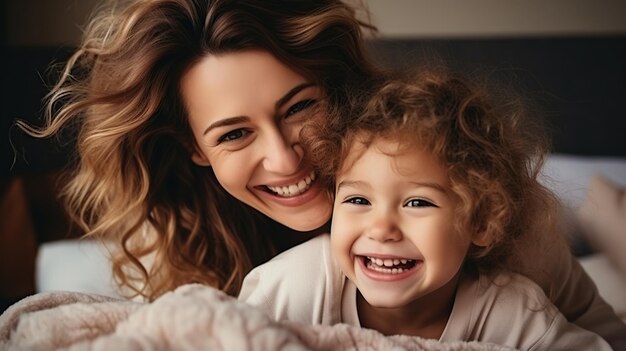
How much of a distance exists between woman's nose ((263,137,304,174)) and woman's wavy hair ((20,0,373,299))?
0.12 metres

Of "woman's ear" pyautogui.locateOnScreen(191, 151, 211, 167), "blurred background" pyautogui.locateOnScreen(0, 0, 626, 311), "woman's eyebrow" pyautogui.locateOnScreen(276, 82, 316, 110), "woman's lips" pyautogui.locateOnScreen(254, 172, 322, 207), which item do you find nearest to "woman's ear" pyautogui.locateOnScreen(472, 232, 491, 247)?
"woman's lips" pyautogui.locateOnScreen(254, 172, 322, 207)

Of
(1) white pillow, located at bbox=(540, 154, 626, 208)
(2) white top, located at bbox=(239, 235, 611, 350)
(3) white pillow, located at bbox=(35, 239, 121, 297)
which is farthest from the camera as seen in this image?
(1) white pillow, located at bbox=(540, 154, 626, 208)

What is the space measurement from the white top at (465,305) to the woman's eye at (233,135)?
11.0 inches

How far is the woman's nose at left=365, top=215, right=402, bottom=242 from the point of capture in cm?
119

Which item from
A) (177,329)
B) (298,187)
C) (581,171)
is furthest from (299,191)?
(581,171)

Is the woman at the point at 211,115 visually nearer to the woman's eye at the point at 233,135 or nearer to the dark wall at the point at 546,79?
the woman's eye at the point at 233,135

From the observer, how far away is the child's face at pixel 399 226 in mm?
1199

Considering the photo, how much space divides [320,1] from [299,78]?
215 millimetres

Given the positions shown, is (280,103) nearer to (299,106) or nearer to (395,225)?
(299,106)

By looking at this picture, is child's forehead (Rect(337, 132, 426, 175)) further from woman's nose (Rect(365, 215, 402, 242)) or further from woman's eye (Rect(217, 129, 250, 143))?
woman's eye (Rect(217, 129, 250, 143))

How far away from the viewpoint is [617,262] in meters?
2.09

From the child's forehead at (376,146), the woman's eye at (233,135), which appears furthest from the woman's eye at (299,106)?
the child's forehead at (376,146)

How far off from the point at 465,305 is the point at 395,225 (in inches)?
10.0

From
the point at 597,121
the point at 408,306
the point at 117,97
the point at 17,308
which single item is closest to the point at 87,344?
the point at 17,308
